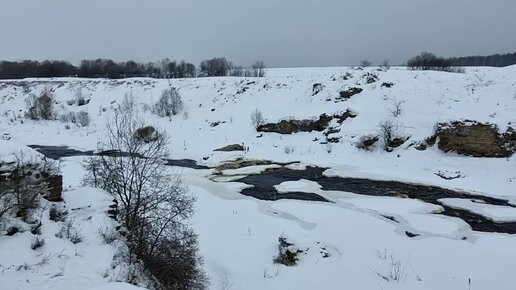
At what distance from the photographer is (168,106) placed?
125 feet

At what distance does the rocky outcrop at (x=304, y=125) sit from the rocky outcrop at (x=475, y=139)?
6772 mm

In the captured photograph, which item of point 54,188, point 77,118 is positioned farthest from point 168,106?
point 54,188

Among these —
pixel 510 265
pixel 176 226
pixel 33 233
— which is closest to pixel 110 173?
pixel 176 226

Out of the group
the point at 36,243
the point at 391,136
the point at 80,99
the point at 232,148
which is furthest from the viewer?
the point at 80,99

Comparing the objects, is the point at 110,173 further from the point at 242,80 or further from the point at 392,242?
the point at 242,80

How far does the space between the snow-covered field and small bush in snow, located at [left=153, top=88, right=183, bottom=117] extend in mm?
1002

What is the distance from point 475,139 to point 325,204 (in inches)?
432

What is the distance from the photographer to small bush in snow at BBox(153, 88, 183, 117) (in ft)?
125

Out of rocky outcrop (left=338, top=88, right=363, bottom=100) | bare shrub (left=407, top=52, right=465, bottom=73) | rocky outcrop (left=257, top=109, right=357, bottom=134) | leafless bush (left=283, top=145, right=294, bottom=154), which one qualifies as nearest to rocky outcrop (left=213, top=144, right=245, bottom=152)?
leafless bush (left=283, top=145, right=294, bottom=154)

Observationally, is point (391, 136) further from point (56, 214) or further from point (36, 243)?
point (36, 243)

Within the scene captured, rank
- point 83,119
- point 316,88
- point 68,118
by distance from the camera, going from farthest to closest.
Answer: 1. point 68,118
2. point 83,119
3. point 316,88

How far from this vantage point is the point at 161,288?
8.83 metres

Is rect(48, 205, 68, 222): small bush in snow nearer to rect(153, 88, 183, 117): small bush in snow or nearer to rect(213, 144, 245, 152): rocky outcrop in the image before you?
rect(213, 144, 245, 152): rocky outcrop

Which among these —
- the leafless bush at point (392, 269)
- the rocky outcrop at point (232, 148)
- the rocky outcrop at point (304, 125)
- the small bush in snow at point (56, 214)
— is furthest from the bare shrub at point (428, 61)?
the small bush in snow at point (56, 214)
